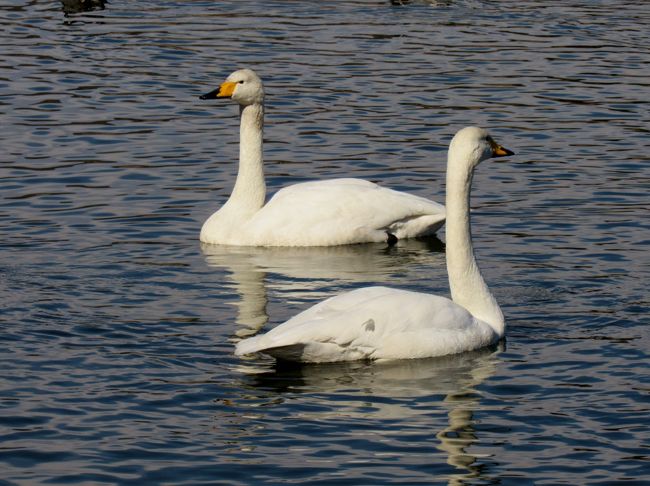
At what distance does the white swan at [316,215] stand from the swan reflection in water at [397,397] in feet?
13.2

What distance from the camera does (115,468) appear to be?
903 cm

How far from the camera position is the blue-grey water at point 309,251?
944 centimetres

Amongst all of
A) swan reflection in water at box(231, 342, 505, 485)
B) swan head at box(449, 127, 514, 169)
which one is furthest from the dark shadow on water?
swan reflection in water at box(231, 342, 505, 485)

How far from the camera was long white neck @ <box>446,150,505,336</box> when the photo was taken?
11820mm

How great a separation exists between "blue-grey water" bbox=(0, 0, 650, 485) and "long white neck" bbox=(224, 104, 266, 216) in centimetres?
63

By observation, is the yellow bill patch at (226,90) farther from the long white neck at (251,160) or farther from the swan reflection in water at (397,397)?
the swan reflection in water at (397,397)

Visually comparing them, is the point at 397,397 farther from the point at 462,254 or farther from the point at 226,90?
the point at 226,90

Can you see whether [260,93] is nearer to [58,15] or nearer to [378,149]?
[378,149]

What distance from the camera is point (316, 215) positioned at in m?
15.3

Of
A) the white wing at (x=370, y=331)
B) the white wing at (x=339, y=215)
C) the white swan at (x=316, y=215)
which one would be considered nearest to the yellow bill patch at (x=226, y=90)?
the white swan at (x=316, y=215)

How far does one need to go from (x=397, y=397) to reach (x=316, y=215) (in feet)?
17.2

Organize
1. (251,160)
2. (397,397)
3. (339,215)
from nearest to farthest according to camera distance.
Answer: (397,397) < (339,215) < (251,160)

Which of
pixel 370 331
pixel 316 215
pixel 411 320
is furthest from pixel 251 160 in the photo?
pixel 370 331

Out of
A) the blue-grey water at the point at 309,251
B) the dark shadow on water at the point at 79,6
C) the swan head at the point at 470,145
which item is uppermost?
the dark shadow on water at the point at 79,6
